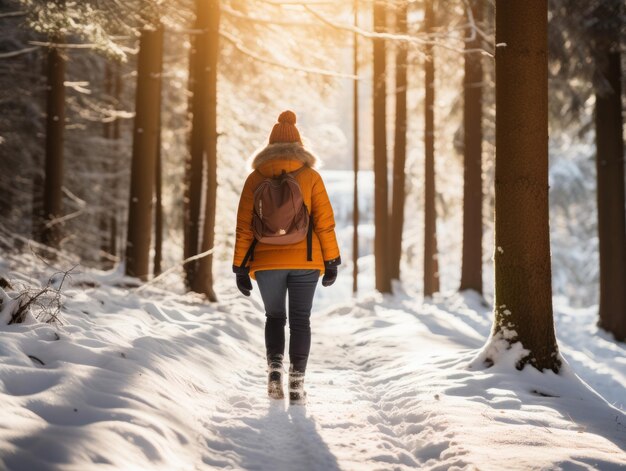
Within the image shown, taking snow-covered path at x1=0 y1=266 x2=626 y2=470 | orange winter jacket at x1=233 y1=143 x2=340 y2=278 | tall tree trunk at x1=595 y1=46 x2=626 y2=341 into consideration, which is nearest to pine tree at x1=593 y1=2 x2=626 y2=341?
tall tree trunk at x1=595 y1=46 x2=626 y2=341

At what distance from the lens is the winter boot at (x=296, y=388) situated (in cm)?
456

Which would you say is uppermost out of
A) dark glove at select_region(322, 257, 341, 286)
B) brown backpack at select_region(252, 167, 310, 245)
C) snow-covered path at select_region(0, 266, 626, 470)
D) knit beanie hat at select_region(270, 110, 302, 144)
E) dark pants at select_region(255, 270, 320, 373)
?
knit beanie hat at select_region(270, 110, 302, 144)

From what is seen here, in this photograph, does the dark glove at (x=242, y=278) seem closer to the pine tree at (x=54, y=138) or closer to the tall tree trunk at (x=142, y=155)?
the tall tree trunk at (x=142, y=155)

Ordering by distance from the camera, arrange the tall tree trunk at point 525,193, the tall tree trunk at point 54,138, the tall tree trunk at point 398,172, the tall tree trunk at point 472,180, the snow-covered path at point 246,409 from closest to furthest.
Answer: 1. the snow-covered path at point 246,409
2. the tall tree trunk at point 525,193
3. the tall tree trunk at point 54,138
4. the tall tree trunk at point 472,180
5. the tall tree trunk at point 398,172

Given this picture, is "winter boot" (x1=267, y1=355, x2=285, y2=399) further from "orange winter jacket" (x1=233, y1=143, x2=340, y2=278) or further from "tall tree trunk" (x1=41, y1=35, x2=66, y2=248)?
"tall tree trunk" (x1=41, y1=35, x2=66, y2=248)

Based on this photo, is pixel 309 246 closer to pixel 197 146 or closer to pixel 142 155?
pixel 197 146

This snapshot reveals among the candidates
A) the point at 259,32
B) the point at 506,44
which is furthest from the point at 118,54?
the point at 506,44

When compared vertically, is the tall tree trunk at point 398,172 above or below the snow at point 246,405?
above

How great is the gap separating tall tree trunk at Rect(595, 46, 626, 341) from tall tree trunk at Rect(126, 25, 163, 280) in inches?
350

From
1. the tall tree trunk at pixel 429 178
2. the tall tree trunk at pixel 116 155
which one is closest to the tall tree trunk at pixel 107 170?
the tall tree trunk at pixel 116 155

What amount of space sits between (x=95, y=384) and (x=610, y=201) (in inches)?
438

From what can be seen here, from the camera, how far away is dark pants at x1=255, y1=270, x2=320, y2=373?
4566 millimetres

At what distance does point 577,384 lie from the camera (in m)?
5.07

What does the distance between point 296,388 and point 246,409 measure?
439mm
